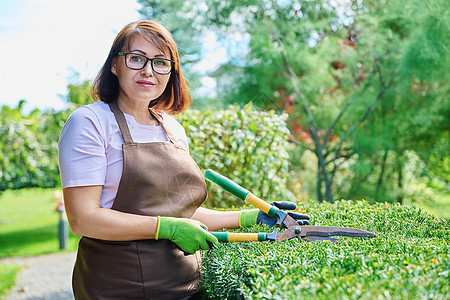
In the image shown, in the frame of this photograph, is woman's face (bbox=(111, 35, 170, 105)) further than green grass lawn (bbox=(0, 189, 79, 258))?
No

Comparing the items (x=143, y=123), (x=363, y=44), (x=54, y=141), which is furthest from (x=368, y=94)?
(x=54, y=141)

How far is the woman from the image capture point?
1653 millimetres

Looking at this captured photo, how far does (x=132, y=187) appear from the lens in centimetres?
173

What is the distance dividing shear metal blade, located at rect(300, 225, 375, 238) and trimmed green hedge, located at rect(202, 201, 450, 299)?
8 centimetres

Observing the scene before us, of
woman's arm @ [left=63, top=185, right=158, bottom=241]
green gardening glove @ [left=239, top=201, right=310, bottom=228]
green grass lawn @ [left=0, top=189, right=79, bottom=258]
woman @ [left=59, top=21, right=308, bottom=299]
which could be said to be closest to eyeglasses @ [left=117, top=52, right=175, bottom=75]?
woman @ [left=59, top=21, right=308, bottom=299]

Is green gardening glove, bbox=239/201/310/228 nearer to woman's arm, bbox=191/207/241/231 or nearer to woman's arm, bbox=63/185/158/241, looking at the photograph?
woman's arm, bbox=191/207/241/231

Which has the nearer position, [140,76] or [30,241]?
[140,76]

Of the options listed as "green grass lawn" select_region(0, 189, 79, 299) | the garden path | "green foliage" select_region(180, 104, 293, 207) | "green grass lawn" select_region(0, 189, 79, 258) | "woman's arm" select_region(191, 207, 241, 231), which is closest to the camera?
"woman's arm" select_region(191, 207, 241, 231)

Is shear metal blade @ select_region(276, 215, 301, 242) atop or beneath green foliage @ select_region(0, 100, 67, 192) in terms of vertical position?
atop

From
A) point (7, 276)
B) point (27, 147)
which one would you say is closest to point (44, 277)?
point (7, 276)

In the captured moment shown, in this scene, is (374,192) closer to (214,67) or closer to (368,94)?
(368,94)

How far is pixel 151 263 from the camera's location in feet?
5.69

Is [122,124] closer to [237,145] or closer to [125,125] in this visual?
[125,125]

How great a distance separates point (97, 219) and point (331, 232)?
0.99 meters
